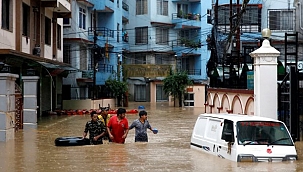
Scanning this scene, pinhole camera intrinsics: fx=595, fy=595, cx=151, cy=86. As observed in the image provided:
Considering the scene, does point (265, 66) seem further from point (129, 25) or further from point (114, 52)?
point (129, 25)

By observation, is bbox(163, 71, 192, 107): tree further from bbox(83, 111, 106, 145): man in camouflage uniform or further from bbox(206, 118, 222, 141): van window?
bbox(206, 118, 222, 141): van window

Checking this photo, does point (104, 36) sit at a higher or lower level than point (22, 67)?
higher

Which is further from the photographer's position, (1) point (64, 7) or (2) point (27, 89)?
(1) point (64, 7)

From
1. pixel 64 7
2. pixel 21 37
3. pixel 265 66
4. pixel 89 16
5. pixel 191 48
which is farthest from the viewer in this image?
pixel 191 48

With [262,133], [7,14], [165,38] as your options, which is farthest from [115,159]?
[165,38]

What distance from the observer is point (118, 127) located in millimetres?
16594

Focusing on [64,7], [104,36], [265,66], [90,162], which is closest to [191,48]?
[104,36]

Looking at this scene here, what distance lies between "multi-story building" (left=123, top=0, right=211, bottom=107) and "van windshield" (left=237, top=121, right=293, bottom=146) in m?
49.7

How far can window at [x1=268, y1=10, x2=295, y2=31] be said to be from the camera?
4712cm

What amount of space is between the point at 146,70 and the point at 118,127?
45087 mm

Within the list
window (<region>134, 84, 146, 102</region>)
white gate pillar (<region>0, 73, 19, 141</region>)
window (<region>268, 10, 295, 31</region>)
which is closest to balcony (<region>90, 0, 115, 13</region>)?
window (<region>134, 84, 146, 102</region>)

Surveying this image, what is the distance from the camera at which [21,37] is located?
30.6 metres

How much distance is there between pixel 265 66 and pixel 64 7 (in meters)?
20.4

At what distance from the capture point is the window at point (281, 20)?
47125 millimetres
